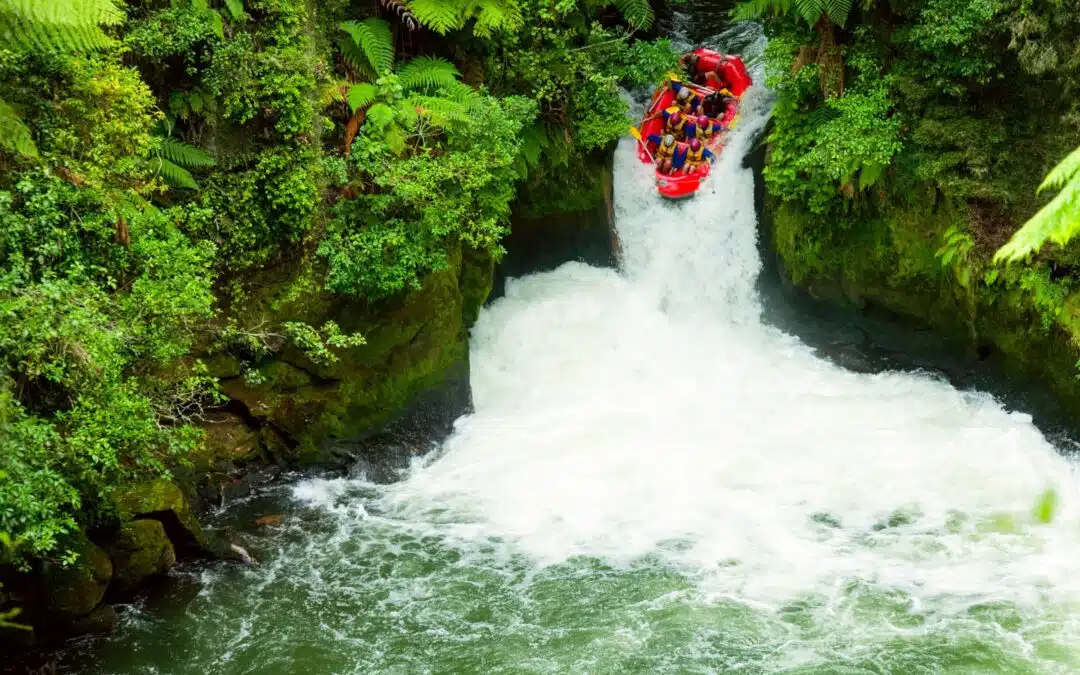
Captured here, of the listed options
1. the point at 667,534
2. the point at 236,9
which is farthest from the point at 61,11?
the point at 667,534

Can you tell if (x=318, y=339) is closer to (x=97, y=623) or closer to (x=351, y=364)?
(x=351, y=364)

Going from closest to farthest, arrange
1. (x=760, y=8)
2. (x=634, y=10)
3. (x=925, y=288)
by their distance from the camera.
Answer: (x=925, y=288) → (x=760, y=8) → (x=634, y=10)

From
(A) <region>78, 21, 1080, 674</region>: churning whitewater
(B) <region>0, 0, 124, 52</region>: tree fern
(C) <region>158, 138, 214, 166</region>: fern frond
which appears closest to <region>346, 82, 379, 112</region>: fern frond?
(C) <region>158, 138, 214, 166</region>: fern frond

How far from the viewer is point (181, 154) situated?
9.77 m

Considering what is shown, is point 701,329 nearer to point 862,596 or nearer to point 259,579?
point 862,596

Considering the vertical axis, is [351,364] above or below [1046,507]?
→ above

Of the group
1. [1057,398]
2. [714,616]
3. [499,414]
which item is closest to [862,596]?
[714,616]

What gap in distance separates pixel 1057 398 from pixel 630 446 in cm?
455

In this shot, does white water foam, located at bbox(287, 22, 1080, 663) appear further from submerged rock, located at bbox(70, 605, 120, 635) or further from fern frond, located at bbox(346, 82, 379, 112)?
fern frond, located at bbox(346, 82, 379, 112)

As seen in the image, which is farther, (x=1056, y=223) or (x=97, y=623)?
(x=97, y=623)

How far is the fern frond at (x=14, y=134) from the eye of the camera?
24.6 feet

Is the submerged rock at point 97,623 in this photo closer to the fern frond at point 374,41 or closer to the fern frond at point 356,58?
the fern frond at point 374,41

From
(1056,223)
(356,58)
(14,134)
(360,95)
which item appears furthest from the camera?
(356,58)

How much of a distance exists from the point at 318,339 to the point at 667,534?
3.72 metres
